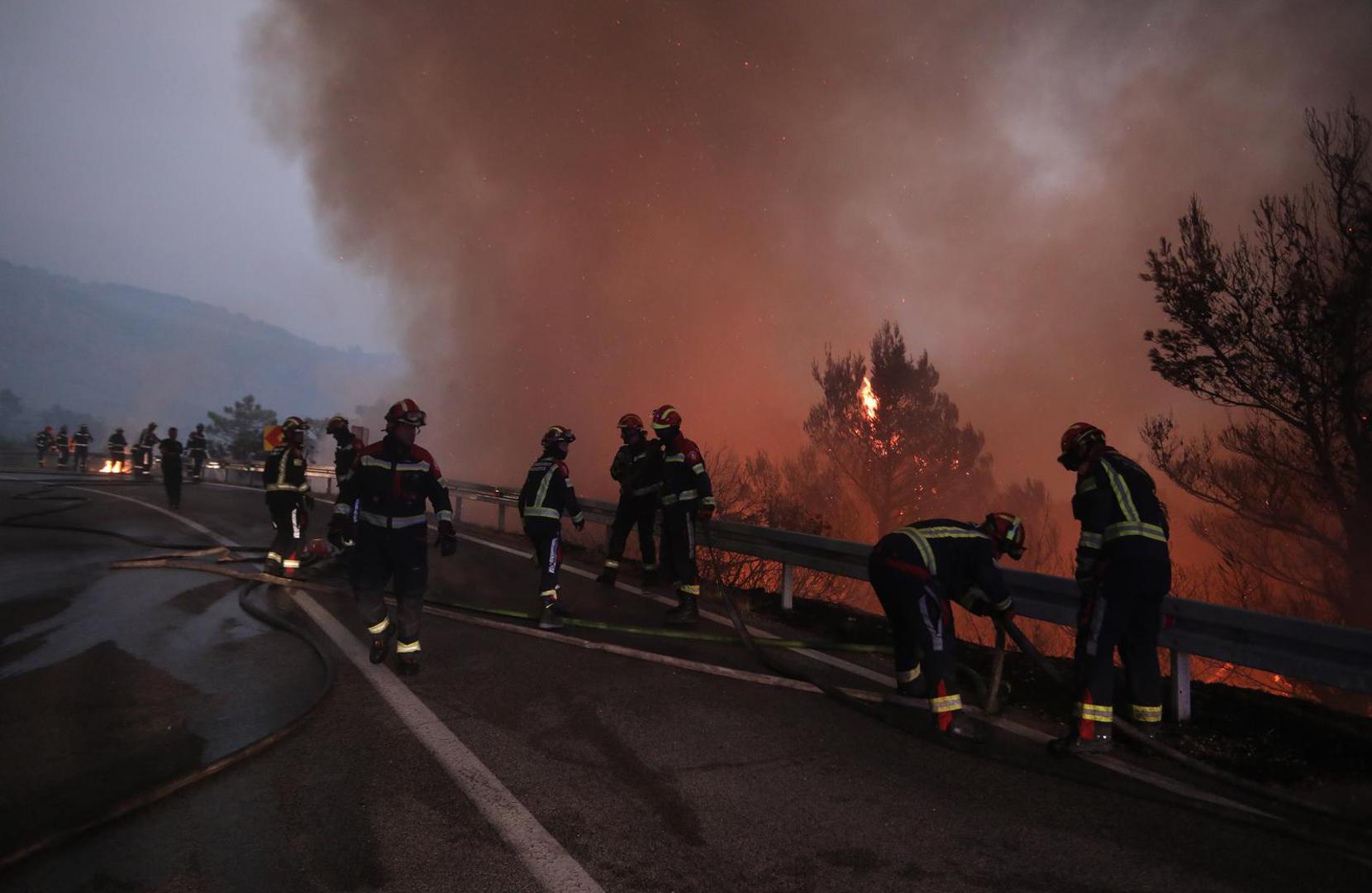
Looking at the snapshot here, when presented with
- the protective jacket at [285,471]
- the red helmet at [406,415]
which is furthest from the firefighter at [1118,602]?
the protective jacket at [285,471]

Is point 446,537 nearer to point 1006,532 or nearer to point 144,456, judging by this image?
point 1006,532

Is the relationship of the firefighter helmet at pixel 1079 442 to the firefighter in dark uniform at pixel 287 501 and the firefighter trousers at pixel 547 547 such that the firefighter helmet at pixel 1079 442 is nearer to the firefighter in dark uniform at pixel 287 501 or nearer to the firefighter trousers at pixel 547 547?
the firefighter trousers at pixel 547 547

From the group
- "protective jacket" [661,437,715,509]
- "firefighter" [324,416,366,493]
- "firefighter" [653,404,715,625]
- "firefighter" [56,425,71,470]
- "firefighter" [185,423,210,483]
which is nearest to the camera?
"firefighter" [653,404,715,625]

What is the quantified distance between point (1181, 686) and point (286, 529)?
7875 millimetres

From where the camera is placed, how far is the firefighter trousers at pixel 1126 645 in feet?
12.2

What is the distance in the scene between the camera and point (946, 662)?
401cm

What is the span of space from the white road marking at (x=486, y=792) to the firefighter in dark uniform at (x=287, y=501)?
333 centimetres

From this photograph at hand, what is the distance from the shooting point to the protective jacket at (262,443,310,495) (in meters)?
8.09

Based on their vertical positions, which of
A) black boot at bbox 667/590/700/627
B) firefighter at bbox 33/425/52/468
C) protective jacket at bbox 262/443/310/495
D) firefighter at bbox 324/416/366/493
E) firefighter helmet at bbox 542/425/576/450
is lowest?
firefighter at bbox 33/425/52/468

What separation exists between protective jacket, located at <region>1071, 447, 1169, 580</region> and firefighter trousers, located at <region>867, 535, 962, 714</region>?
0.77 meters

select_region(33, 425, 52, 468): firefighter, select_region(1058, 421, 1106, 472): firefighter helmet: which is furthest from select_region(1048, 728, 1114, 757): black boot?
select_region(33, 425, 52, 468): firefighter

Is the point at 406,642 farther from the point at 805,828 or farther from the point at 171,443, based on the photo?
the point at 171,443

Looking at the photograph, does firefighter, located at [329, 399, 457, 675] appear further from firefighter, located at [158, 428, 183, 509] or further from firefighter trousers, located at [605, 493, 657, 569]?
firefighter, located at [158, 428, 183, 509]

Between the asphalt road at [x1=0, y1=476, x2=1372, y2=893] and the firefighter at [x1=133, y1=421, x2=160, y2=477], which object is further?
the firefighter at [x1=133, y1=421, x2=160, y2=477]
